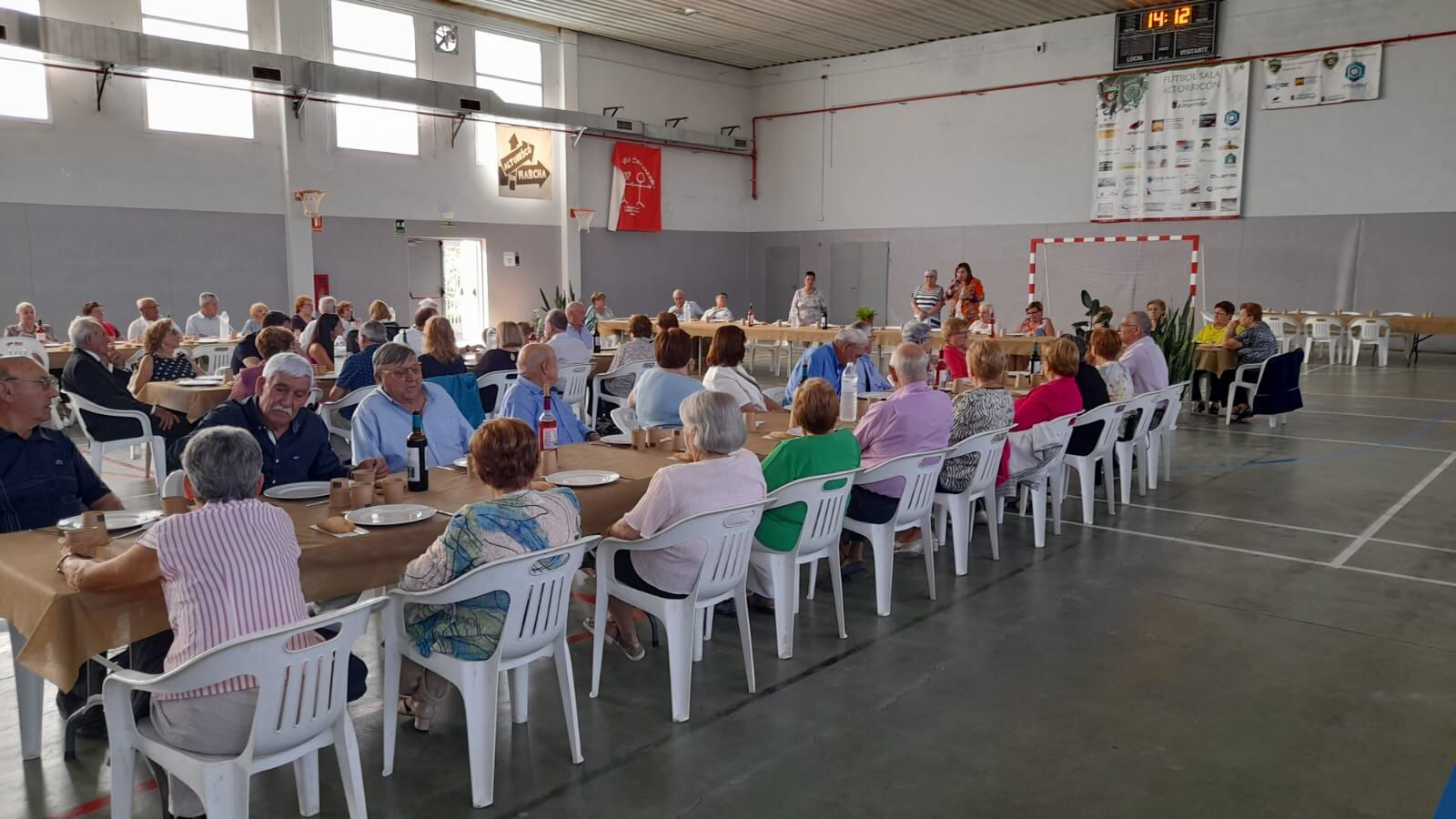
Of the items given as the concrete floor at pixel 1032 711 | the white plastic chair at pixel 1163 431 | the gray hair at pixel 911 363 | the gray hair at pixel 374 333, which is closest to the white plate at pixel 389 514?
the concrete floor at pixel 1032 711

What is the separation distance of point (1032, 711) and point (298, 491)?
2.63 m

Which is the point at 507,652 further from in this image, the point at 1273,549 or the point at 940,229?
the point at 940,229

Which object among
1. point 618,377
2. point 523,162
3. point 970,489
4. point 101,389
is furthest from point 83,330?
point 523,162

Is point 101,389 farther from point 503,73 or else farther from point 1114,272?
point 1114,272

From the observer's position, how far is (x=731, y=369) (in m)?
5.59

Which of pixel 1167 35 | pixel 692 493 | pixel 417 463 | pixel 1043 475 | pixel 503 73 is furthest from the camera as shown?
pixel 503 73

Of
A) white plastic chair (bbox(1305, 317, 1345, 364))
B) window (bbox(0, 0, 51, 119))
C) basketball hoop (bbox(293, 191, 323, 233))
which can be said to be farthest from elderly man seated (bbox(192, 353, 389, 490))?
white plastic chair (bbox(1305, 317, 1345, 364))

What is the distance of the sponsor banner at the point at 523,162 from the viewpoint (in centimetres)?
1623

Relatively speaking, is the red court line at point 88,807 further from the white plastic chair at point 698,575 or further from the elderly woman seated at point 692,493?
the elderly woman seated at point 692,493

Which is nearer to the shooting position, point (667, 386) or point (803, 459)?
point (803, 459)

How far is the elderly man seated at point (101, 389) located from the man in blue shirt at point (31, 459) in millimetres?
3066

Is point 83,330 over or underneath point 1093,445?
over

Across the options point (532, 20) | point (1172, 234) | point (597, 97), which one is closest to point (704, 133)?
point (597, 97)

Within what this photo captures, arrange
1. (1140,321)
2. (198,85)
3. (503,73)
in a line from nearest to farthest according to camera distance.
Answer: (1140,321)
(198,85)
(503,73)
